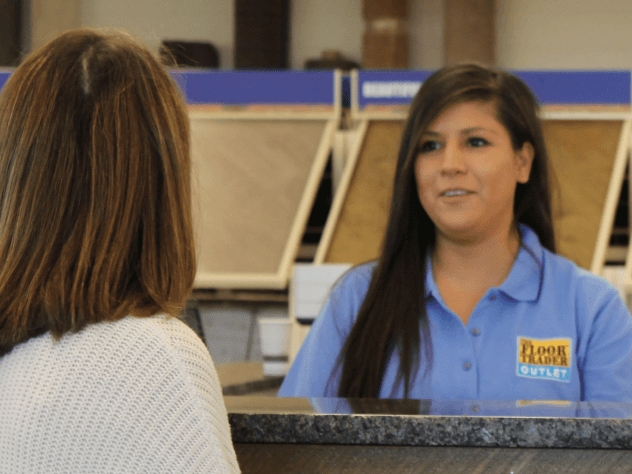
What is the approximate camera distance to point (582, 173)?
13.7 ft

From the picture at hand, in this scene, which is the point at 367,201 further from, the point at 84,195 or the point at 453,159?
the point at 84,195

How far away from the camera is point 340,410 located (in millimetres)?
810

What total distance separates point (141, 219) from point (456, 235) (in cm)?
74

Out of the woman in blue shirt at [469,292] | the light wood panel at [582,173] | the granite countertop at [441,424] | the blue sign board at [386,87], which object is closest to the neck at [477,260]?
the woman in blue shirt at [469,292]

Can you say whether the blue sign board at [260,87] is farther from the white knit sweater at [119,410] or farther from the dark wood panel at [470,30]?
the white knit sweater at [119,410]

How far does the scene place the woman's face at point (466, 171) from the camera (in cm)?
130

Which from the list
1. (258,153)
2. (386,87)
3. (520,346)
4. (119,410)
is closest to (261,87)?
(258,153)

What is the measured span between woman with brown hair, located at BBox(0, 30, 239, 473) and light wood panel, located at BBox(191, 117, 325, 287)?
138 inches

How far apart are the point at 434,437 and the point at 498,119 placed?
734mm

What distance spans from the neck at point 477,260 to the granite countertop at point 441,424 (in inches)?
19.9

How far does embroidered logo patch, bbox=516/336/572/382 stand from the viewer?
1.22 metres

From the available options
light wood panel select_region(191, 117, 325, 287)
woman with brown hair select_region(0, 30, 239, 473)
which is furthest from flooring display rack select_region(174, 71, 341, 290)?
woman with brown hair select_region(0, 30, 239, 473)

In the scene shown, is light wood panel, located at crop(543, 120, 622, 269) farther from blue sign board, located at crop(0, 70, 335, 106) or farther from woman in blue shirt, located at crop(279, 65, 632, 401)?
woman in blue shirt, located at crop(279, 65, 632, 401)

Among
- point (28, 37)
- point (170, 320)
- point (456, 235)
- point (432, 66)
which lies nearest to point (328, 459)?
point (170, 320)
